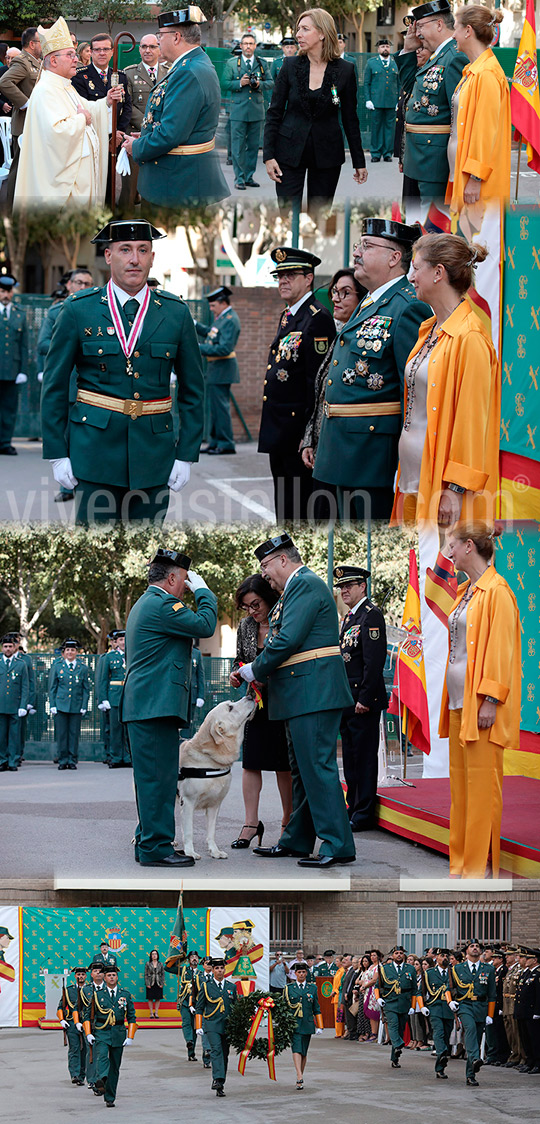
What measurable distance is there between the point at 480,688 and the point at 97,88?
10.5 feet

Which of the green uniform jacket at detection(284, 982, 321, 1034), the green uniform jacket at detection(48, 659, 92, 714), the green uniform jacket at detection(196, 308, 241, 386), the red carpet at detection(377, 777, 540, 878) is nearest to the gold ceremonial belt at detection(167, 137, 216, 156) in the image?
the green uniform jacket at detection(196, 308, 241, 386)

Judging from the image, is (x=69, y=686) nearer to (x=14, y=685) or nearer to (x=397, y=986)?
(x=14, y=685)

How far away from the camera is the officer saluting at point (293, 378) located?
638 centimetres

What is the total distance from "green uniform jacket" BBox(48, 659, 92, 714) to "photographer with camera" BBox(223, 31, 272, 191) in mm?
6435

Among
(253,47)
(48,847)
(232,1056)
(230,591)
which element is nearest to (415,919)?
(232,1056)

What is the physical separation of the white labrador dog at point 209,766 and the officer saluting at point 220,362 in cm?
152

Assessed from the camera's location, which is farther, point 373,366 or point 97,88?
point 97,88

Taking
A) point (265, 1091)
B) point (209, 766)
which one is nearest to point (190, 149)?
point (209, 766)

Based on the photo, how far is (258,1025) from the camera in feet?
31.1

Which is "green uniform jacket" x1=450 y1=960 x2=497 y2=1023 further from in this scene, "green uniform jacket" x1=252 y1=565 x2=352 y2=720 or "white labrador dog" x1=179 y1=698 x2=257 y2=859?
"green uniform jacket" x1=252 y1=565 x2=352 y2=720

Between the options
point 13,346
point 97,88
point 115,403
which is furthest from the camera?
point 13,346

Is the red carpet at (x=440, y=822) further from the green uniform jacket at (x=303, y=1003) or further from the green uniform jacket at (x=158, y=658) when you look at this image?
the green uniform jacket at (x=303, y=1003)

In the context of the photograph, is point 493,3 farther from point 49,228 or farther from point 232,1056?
point 232,1056

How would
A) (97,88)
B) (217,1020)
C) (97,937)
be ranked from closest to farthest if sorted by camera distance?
(97,88)
(217,1020)
(97,937)
